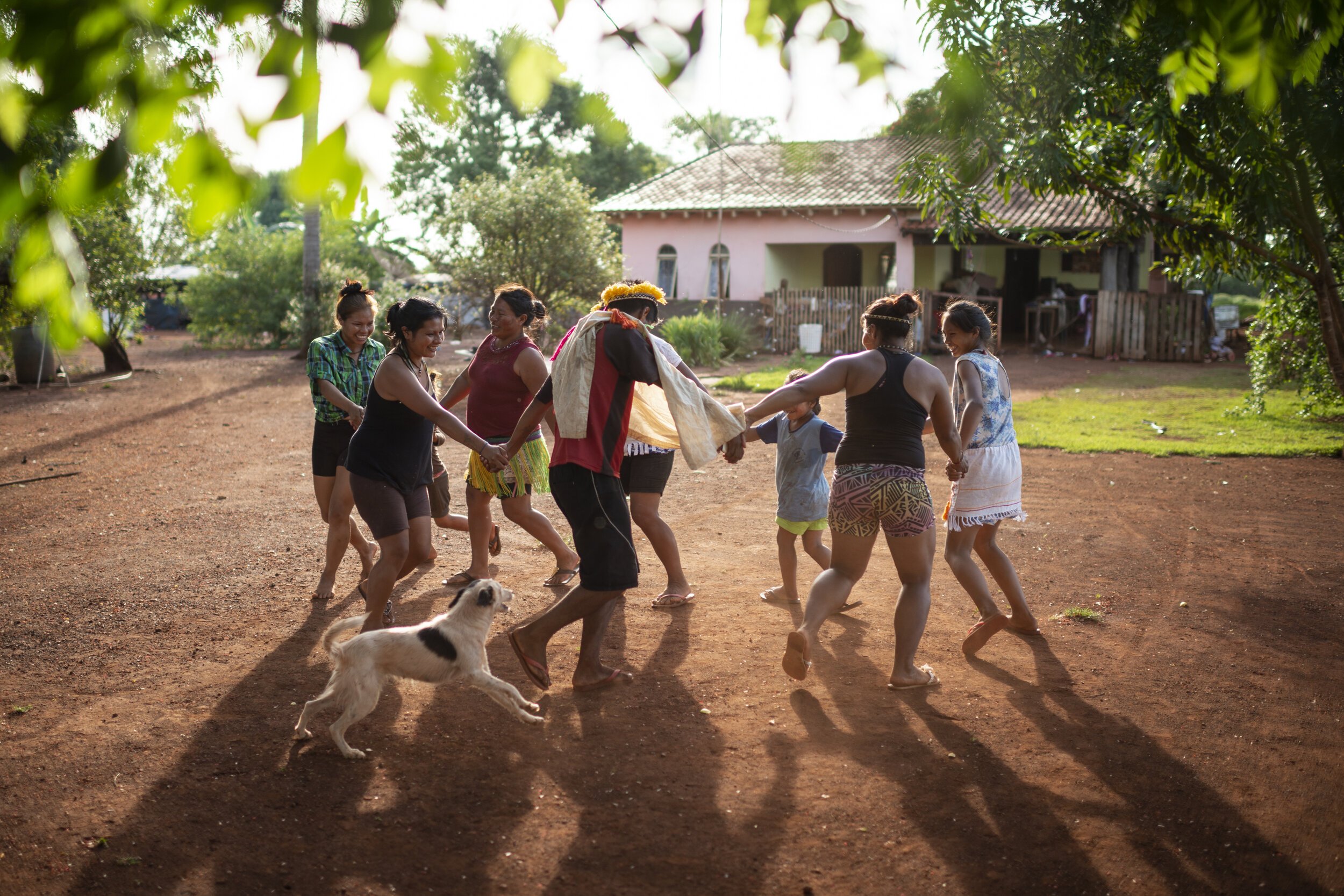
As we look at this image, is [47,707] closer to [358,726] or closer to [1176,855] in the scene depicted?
[358,726]

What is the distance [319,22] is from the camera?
2.10m

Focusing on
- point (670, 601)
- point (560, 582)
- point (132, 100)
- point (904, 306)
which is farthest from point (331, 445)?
point (132, 100)

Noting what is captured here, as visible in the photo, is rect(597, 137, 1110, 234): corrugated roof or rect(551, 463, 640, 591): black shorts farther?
rect(597, 137, 1110, 234): corrugated roof

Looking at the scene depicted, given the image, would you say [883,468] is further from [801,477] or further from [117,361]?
[117,361]

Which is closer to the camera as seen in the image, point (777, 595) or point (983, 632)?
point (983, 632)

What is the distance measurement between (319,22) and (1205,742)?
4229 mm

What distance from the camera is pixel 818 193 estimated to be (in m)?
26.6

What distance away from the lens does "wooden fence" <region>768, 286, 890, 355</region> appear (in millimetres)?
23609

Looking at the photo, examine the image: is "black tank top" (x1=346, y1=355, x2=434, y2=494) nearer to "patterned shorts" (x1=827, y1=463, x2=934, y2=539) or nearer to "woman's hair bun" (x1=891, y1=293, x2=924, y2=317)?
"patterned shorts" (x1=827, y1=463, x2=934, y2=539)

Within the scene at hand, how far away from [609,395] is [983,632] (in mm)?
2257

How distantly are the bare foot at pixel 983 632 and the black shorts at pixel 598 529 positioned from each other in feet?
6.01

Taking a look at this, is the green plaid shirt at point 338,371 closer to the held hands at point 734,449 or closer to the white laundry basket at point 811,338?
the held hands at point 734,449

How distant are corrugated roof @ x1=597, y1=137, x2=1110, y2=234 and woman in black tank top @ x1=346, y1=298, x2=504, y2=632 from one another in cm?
1781

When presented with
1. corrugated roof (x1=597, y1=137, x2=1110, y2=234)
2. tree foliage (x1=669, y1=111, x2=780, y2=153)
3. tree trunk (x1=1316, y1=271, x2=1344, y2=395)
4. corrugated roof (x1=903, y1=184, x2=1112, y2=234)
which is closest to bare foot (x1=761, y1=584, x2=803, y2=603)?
tree foliage (x1=669, y1=111, x2=780, y2=153)
